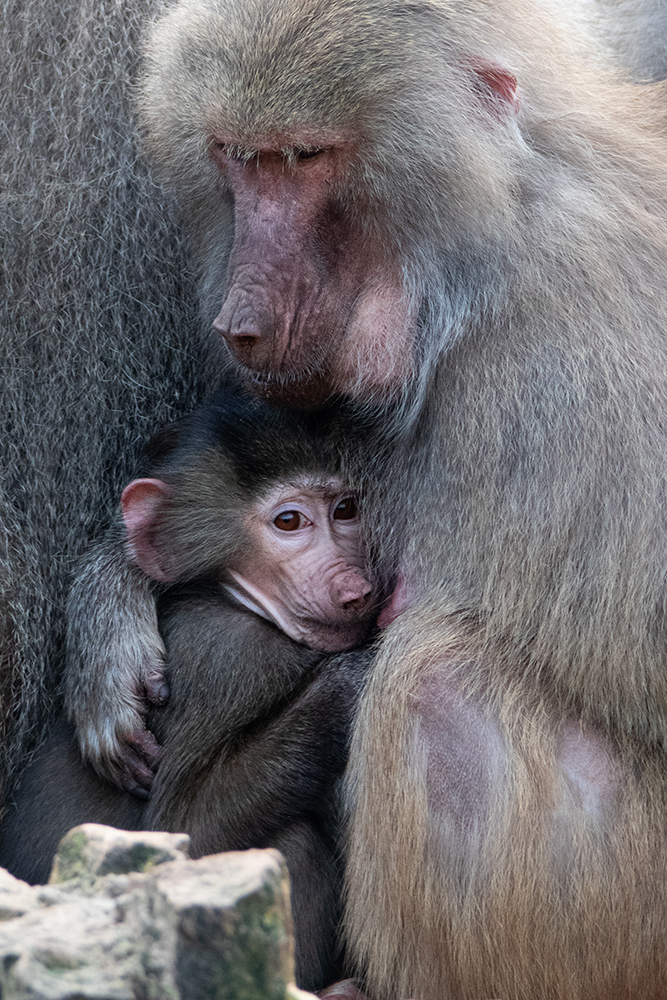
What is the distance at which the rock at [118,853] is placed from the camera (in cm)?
107

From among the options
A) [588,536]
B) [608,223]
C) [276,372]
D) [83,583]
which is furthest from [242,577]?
[608,223]

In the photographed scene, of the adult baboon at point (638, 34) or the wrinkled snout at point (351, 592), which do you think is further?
the adult baboon at point (638, 34)

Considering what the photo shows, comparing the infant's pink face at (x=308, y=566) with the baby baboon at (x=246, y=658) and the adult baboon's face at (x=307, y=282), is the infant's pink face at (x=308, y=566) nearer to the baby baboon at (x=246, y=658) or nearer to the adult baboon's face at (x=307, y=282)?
the baby baboon at (x=246, y=658)

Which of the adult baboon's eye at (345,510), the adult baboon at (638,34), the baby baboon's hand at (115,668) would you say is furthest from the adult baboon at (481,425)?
the adult baboon at (638,34)

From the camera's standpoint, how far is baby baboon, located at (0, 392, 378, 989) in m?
1.88

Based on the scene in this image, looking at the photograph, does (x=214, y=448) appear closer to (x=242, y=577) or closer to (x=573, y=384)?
(x=242, y=577)

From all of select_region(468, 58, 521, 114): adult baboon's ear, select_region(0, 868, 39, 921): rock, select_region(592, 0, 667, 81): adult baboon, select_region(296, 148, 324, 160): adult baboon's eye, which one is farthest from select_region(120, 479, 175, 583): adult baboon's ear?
select_region(592, 0, 667, 81): adult baboon

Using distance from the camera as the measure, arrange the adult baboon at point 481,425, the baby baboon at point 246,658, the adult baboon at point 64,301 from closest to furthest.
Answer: the adult baboon at point 481,425 < the baby baboon at point 246,658 < the adult baboon at point 64,301

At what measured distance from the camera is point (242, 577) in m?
2.07

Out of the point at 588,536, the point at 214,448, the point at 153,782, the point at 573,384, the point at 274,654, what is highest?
the point at 573,384

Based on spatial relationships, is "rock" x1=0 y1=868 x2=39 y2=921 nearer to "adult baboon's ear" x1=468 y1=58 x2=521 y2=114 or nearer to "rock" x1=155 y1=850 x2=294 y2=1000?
"rock" x1=155 y1=850 x2=294 y2=1000

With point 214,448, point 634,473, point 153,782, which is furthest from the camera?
point 214,448

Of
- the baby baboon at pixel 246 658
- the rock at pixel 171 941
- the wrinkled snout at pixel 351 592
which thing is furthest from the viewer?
the wrinkled snout at pixel 351 592

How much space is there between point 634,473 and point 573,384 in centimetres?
15
